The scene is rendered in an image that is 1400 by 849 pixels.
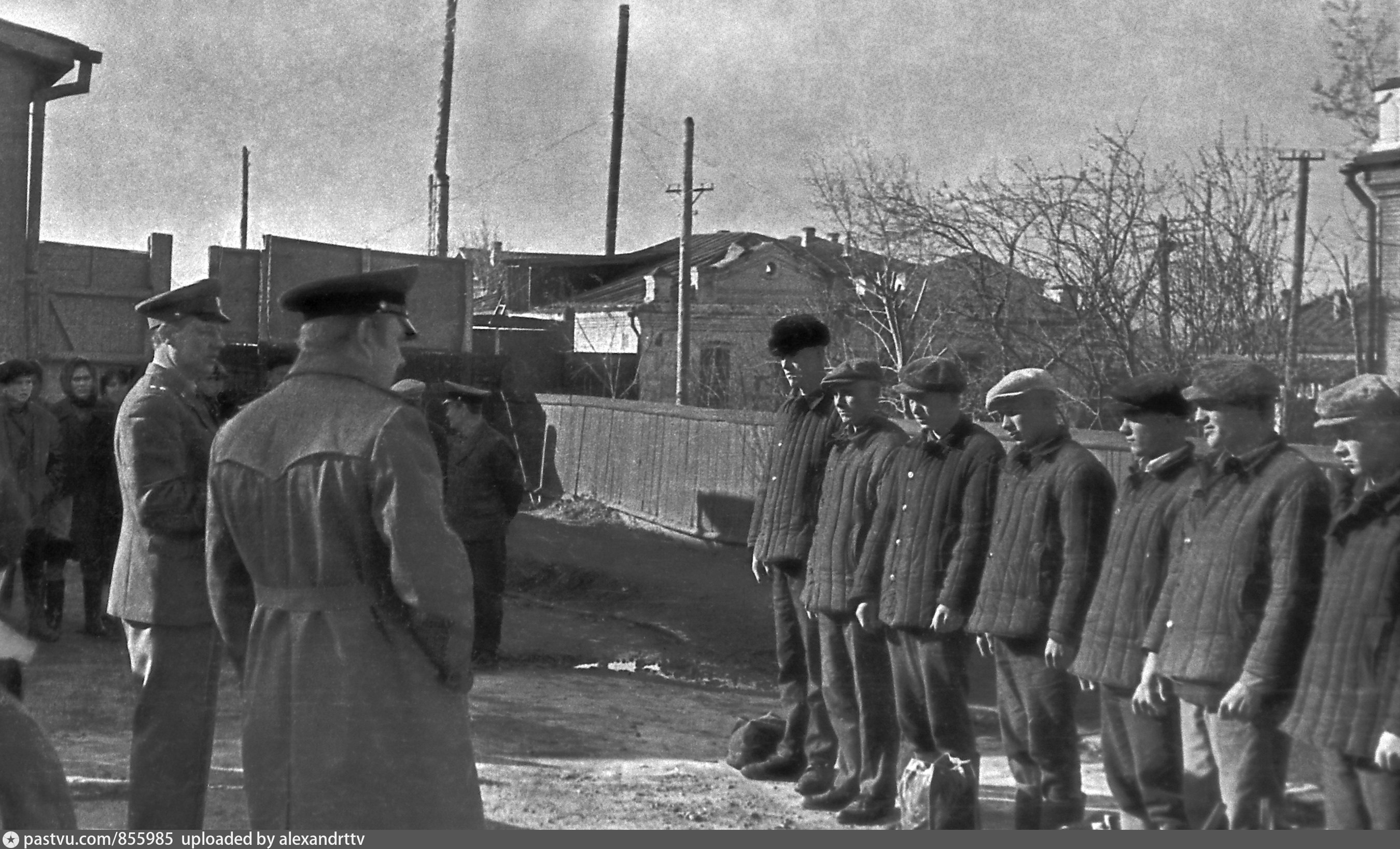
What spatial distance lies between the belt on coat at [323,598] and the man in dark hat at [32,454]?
12.6 feet

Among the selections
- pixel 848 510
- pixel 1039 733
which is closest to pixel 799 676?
pixel 848 510

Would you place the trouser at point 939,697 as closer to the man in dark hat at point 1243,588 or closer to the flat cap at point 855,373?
the flat cap at point 855,373

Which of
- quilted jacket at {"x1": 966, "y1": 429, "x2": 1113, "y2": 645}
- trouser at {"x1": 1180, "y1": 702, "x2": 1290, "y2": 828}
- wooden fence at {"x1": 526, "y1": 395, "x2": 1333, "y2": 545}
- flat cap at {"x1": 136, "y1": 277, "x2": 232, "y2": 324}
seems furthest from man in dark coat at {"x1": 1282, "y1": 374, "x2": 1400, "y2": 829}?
wooden fence at {"x1": 526, "y1": 395, "x2": 1333, "y2": 545}

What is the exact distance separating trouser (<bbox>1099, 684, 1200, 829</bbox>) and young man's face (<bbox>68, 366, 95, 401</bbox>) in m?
5.63

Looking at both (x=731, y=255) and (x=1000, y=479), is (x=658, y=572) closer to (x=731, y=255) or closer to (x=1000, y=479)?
(x=731, y=255)

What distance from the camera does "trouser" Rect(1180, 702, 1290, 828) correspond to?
2.69 m

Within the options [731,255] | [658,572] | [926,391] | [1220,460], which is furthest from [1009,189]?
[658,572]

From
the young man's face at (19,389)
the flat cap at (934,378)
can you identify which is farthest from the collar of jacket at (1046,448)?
the young man's face at (19,389)

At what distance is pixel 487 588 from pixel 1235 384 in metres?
4.58

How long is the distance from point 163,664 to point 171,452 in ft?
1.60

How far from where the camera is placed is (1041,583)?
347cm

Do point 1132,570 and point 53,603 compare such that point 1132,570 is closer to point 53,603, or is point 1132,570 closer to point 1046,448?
point 1046,448

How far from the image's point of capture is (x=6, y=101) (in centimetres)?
692

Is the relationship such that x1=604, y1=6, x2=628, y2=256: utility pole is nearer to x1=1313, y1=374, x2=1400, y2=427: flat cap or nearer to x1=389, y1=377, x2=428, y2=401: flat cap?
x1=389, y1=377, x2=428, y2=401: flat cap
